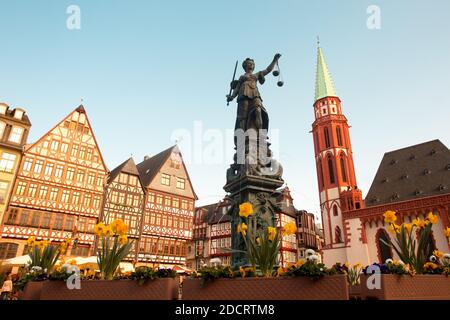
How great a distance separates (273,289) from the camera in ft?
11.0

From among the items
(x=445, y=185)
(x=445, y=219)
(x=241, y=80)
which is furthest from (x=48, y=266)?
(x=445, y=185)

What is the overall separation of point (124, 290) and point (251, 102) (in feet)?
19.6

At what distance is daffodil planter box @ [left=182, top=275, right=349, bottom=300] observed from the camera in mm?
3201

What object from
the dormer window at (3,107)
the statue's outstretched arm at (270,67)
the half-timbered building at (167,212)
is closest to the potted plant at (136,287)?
the statue's outstretched arm at (270,67)

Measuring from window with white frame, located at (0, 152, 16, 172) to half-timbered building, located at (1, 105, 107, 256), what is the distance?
0.72 metres

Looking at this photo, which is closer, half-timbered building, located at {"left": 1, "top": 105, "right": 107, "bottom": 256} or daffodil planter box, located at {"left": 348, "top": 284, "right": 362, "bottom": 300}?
daffodil planter box, located at {"left": 348, "top": 284, "right": 362, "bottom": 300}

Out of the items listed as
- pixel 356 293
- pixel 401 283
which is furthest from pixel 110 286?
pixel 401 283

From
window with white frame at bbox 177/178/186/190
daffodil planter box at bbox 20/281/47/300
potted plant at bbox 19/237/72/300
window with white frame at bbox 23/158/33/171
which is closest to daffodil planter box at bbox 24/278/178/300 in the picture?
daffodil planter box at bbox 20/281/47/300

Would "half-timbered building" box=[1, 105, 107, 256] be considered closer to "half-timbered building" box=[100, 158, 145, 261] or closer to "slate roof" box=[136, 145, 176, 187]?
"half-timbered building" box=[100, 158, 145, 261]

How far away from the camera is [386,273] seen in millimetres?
4148

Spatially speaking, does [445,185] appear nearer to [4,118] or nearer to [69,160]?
[69,160]

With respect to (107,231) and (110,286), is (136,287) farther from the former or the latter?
(107,231)

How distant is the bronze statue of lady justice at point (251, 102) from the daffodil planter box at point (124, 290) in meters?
5.19

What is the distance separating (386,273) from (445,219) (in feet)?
110
